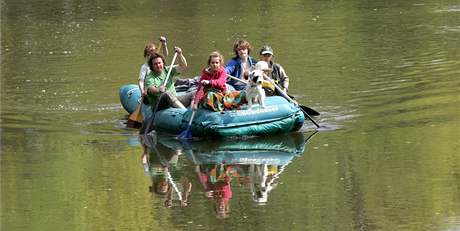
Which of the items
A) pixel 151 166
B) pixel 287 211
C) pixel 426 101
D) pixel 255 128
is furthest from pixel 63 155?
pixel 426 101

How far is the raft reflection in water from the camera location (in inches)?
447

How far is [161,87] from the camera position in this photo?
599 inches

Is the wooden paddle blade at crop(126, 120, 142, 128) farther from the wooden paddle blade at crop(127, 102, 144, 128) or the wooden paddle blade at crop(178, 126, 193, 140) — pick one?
the wooden paddle blade at crop(178, 126, 193, 140)

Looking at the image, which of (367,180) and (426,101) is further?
(426,101)

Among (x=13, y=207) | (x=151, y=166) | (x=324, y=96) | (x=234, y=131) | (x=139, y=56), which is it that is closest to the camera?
(x=13, y=207)

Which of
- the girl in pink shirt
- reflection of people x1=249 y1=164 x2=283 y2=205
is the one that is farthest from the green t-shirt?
reflection of people x1=249 y1=164 x2=283 y2=205

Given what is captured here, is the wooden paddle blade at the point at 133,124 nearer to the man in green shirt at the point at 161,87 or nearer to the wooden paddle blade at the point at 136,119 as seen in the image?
the wooden paddle blade at the point at 136,119

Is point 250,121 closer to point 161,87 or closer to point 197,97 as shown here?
point 197,97

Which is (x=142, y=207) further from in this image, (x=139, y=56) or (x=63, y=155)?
(x=139, y=56)

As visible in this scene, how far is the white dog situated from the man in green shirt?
132 cm

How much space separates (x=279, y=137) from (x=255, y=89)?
0.72m

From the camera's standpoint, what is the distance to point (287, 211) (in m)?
10.3

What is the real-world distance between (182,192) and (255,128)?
2938 mm

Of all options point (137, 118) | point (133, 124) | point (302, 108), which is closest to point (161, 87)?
point (137, 118)
